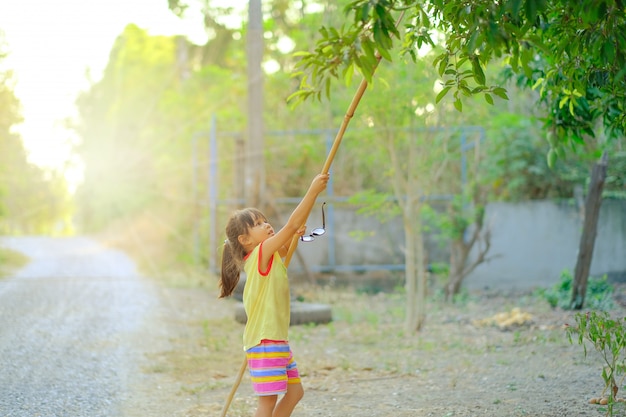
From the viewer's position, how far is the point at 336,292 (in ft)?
36.3

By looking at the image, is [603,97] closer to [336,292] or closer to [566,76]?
[566,76]

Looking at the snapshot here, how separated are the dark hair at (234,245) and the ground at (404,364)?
121 cm

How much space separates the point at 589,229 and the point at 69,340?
225 inches

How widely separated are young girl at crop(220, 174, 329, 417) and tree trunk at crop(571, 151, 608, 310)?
220 inches

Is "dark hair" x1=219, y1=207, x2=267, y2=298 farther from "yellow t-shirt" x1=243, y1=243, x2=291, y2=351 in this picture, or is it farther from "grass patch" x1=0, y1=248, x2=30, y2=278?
"grass patch" x1=0, y1=248, x2=30, y2=278

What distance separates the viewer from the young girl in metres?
3.58

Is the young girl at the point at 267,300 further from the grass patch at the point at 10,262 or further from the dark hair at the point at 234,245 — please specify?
the grass patch at the point at 10,262

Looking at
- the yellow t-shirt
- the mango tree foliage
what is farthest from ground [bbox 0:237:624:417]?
the mango tree foliage

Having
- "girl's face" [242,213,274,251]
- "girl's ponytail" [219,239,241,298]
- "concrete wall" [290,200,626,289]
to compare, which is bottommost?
"concrete wall" [290,200,626,289]

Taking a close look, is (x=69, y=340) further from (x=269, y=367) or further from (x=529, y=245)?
(x=529, y=245)

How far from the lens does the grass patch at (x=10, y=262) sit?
14342mm

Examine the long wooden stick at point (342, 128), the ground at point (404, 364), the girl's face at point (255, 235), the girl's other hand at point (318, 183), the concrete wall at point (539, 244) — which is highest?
the long wooden stick at point (342, 128)

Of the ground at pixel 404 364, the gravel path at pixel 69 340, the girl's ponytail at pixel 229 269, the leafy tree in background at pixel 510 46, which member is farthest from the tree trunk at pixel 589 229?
the girl's ponytail at pixel 229 269

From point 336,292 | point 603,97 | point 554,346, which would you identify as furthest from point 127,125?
point 603,97
